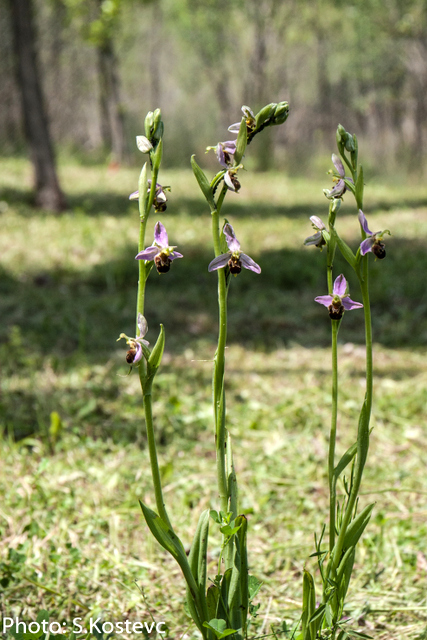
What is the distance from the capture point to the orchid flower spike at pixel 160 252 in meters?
0.88

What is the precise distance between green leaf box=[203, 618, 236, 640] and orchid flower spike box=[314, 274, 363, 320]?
20.8 inches

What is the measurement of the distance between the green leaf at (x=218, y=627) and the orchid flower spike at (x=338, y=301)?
0.53 m

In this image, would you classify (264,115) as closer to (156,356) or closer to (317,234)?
(317,234)

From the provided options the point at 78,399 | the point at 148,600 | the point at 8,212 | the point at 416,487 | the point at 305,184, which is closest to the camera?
the point at 148,600

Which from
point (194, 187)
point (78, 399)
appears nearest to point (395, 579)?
point (78, 399)

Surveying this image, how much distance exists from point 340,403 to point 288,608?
139 cm

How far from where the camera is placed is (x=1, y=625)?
132 centimetres

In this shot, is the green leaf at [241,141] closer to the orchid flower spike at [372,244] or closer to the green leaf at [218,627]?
the orchid flower spike at [372,244]

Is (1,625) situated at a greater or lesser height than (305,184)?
lesser

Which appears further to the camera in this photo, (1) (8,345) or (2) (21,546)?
(1) (8,345)

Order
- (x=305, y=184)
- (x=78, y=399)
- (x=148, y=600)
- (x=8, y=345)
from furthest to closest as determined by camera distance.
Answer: (x=305, y=184)
(x=8, y=345)
(x=78, y=399)
(x=148, y=600)

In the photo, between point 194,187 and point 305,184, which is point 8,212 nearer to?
point 194,187

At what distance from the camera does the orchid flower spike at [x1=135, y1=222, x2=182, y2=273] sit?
2.89ft

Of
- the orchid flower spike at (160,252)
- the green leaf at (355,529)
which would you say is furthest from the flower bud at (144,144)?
the green leaf at (355,529)
